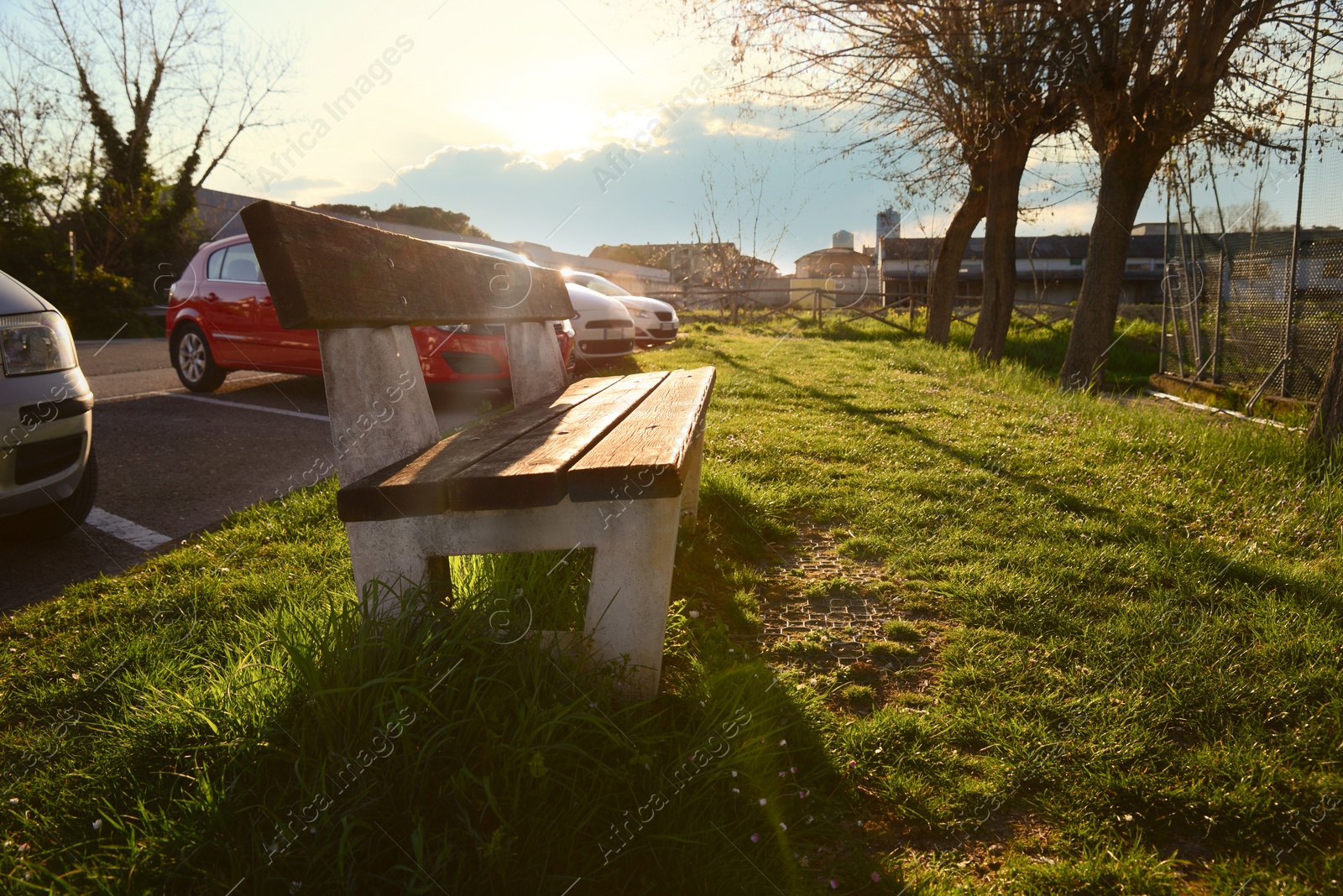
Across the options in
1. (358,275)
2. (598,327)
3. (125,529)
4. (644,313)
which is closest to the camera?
(358,275)

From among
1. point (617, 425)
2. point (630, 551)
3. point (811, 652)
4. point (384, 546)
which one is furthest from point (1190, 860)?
point (384, 546)

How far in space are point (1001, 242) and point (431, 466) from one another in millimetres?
11724

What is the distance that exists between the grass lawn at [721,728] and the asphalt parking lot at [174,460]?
544 millimetres

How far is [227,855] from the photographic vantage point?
4.79 ft

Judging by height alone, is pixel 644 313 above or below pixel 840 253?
below

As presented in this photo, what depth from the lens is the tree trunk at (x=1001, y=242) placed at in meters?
11.6

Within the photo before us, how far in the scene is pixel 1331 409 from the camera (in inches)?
175

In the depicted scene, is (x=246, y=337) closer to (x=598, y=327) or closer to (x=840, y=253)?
(x=598, y=327)

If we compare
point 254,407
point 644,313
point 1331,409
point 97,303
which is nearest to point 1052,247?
point 644,313

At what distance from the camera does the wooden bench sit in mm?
1682

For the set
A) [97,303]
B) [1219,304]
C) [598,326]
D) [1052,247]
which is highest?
[1052,247]

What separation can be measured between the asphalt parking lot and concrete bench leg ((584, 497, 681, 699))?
250 cm

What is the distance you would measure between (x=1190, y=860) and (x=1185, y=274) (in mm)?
9875

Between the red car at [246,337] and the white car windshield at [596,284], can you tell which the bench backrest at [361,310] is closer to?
the red car at [246,337]
